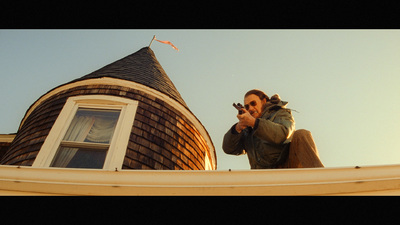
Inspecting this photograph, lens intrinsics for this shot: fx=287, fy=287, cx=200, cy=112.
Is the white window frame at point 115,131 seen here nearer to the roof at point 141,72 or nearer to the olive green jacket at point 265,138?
the roof at point 141,72

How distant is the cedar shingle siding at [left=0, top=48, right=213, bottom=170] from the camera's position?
484 centimetres

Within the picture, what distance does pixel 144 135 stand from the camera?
514 centimetres

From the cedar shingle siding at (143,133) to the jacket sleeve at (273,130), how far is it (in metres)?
2.57

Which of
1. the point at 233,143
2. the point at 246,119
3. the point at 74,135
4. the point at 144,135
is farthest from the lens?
the point at 144,135

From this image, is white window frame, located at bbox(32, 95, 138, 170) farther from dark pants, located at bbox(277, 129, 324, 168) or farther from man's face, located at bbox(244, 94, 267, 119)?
dark pants, located at bbox(277, 129, 324, 168)

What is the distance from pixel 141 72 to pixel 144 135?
7.46 ft

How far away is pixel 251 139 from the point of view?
10.7ft

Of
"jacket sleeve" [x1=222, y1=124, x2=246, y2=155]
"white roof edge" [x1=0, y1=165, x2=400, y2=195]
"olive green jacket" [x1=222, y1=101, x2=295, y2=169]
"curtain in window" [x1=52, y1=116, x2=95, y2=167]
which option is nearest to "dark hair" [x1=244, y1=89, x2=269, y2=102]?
"olive green jacket" [x1=222, y1=101, x2=295, y2=169]

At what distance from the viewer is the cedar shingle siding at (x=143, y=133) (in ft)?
15.9

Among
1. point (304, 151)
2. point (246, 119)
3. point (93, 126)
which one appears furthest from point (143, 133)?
point (304, 151)

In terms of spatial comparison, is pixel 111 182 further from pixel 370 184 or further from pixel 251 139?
pixel 370 184

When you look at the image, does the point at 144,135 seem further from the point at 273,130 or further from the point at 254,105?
the point at 273,130
